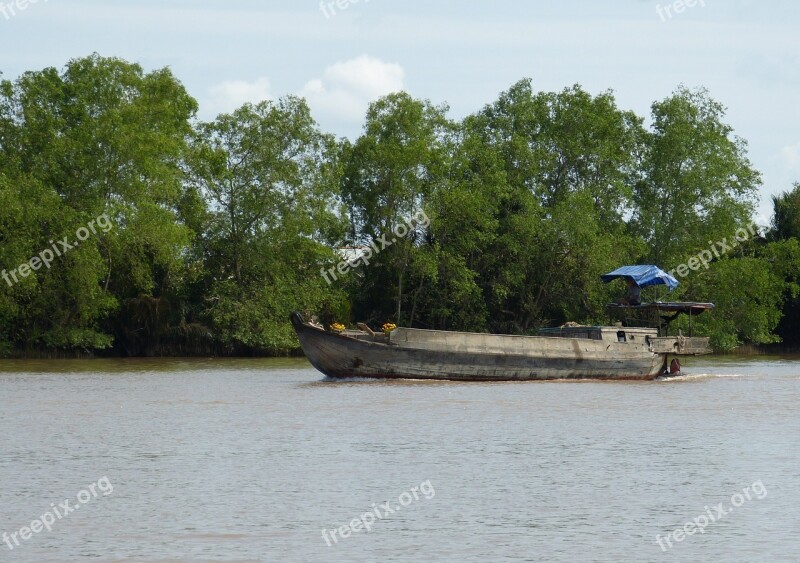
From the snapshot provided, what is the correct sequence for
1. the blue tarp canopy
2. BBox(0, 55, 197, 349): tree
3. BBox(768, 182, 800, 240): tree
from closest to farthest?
the blue tarp canopy → BBox(0, 55, 197, 349): tree → BBox(768, 182, 800, 240): tree

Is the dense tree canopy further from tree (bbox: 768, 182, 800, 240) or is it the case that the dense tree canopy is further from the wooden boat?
the wooden boat

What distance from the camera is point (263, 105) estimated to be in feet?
247

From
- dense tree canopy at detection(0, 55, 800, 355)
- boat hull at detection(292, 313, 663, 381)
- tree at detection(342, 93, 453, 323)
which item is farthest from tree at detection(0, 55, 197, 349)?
boat hull at detection(292, 313, 663, 381)

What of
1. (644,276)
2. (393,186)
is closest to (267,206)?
(393,186)

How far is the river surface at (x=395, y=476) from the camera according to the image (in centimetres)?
1758

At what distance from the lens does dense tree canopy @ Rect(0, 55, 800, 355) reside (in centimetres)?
6762

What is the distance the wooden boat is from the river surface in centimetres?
344

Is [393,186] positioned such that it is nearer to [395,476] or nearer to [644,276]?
[644,276]

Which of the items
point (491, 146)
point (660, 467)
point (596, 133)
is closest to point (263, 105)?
point (491, 146)

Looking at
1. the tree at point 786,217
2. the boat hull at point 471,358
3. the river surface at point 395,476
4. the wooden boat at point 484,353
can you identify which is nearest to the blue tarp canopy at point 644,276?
the wooden boat at point 484,353

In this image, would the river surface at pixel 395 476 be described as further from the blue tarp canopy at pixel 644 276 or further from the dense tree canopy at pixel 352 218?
the dense tree canopy at pixel 352 218

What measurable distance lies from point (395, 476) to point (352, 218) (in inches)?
2272

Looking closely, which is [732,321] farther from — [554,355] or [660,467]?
[660,467]

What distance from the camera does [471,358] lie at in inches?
1854
